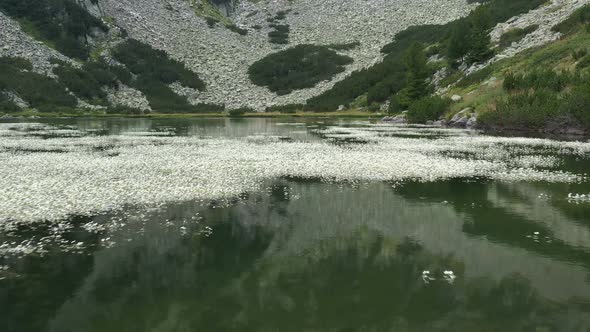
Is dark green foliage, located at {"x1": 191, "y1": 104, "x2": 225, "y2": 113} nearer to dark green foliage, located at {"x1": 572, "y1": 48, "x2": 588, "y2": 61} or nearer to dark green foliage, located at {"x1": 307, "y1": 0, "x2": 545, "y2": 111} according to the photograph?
dark green foliage, located at {"x1": 307, "y1": 0, "x2": 545, "y2": 111}

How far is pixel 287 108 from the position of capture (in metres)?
141

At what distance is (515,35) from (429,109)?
39.6 meters

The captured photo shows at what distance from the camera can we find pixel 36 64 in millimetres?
137125

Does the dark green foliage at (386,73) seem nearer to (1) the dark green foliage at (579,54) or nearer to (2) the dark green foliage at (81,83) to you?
(1) the dark green foliage at (579,54)

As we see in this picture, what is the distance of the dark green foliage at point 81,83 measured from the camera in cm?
13512

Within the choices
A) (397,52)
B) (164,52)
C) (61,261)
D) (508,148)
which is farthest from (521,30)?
(164,52)

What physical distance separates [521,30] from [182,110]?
101628 millimetres

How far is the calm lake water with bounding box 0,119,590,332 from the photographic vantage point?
30.2 feet

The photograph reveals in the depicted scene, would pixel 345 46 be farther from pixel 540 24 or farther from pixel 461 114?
pixel 461 114

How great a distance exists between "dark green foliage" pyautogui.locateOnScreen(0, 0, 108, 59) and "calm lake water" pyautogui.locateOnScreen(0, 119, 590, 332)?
15774cm

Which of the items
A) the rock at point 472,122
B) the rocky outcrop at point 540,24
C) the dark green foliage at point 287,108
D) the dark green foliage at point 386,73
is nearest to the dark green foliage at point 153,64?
the dark green foliage at point 287,108

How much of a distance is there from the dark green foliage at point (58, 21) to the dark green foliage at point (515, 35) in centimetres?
13894

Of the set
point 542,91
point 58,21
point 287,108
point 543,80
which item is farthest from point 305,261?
point 58,21

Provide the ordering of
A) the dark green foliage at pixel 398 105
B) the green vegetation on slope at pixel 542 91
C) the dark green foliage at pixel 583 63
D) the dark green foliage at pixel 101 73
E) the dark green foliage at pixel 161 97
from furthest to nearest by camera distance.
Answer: the dark green foliage at pixel 101 73, the dark green foliage at pixel 161 97, the dark green foliage at pixel 398 105, the dark green foliage at pixel 583 63, the green vegetation on slope at pixel 542 91
